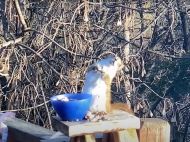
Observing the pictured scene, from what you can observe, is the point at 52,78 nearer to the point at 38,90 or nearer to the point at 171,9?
the point at 38,90

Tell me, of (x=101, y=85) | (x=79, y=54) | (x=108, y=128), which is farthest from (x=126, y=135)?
(x=79, y=54)

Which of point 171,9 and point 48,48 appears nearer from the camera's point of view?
point 48,48

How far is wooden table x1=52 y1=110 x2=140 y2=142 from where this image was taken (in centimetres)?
263

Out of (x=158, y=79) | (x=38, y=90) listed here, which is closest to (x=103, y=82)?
(x=38, y=90)

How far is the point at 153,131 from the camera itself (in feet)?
9.04

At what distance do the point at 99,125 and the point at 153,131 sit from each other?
0.31 meters

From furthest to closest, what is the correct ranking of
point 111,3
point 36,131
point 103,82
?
point 111,3
point 36,131
point 103,82

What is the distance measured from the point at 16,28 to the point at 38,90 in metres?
0.66

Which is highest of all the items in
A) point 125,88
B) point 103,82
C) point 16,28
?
point 16,28

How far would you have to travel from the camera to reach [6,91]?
17.2 feet

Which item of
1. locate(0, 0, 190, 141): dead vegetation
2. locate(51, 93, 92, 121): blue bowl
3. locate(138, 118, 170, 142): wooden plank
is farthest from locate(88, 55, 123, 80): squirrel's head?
locate(0, 0, 190, 141): dead vegetation

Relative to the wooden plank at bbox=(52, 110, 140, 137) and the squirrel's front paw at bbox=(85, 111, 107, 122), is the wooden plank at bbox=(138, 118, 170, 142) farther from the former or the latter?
the squirrel's front paw at bbox=(85, 111, 107, 122)

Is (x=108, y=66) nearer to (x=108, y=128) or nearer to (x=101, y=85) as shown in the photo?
(x=101, y=85)

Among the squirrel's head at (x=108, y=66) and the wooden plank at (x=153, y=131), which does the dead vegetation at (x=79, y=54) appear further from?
the wooden plank at (x=153, y=131)
